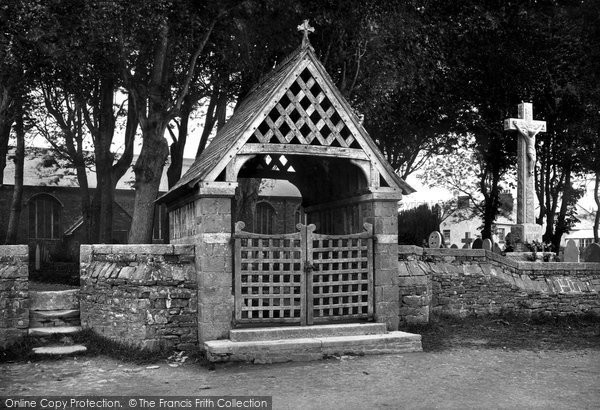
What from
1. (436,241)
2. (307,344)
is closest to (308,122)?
(307,344)

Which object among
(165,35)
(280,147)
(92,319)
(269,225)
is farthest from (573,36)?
Result: (269,225)

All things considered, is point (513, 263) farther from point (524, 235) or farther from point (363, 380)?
point (363, 380)

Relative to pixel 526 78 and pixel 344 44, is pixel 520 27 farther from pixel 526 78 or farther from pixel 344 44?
pixel 344 44

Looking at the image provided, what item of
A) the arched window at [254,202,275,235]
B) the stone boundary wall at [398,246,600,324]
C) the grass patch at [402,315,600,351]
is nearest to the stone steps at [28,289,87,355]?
the grass patch at [402,315,600,351]

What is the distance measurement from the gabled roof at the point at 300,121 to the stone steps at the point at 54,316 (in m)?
2.72

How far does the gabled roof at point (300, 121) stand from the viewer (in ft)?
34.0

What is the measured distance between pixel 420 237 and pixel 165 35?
46.9 ft

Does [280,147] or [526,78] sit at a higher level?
[526,78]

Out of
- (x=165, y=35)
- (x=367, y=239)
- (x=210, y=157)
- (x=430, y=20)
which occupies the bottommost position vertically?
(x=367, y=239)

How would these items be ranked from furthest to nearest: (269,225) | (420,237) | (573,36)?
1. (269,225)
2. (420,237)
3. (573,36)

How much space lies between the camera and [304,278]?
1075 cm

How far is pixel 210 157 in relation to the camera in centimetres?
1119

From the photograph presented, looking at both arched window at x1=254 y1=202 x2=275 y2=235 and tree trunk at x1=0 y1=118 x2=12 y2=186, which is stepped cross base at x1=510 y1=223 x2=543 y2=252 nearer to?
tree trunk at x1=0 y1=118 x2=12 y2=186

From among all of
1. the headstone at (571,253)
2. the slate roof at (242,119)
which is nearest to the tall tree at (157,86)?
the slate roof at (242,119)
